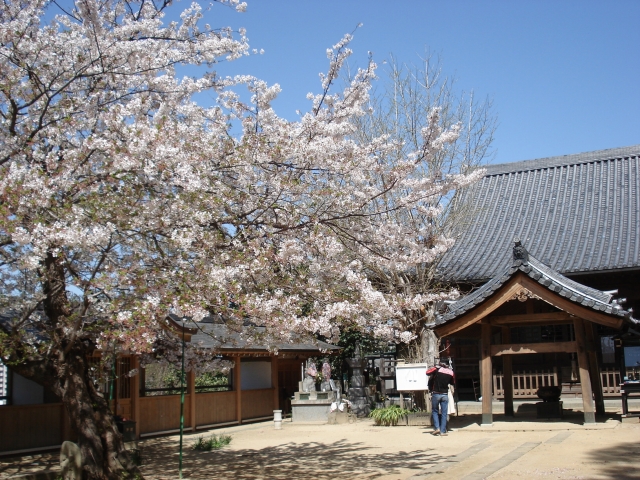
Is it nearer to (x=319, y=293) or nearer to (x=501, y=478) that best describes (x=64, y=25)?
(x=319, y=293)

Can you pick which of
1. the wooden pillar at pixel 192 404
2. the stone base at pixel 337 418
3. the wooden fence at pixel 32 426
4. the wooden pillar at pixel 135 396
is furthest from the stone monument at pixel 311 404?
the wooden fence at pixel 32 426

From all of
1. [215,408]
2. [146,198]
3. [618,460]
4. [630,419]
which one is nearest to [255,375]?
[215,408]

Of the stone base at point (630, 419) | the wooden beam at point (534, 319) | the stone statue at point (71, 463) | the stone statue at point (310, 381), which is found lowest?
the stone base at point (630, 419)

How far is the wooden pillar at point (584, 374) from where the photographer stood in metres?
12.8

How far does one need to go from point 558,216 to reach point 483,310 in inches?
342

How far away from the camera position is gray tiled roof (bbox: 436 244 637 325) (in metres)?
12.3

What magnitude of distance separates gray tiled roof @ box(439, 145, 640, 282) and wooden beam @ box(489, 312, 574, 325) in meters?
4.02

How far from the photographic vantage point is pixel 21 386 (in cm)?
1283

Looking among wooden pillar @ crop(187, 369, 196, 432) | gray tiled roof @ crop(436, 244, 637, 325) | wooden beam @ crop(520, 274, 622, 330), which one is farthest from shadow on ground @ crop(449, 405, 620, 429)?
wooden pillar @ crop(187, 369, 196, 432)

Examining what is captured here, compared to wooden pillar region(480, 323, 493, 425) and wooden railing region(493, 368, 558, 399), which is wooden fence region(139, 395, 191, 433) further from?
wooden railing region(493, 368, 558, 399)

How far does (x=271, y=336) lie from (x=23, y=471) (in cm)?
530

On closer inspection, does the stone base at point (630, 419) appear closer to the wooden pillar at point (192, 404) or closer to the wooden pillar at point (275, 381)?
the wooden pillar at point (192, 404)

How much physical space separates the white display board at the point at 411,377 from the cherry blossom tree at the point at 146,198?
695 centimetres

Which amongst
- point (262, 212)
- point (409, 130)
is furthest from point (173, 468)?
point (409, 130)
